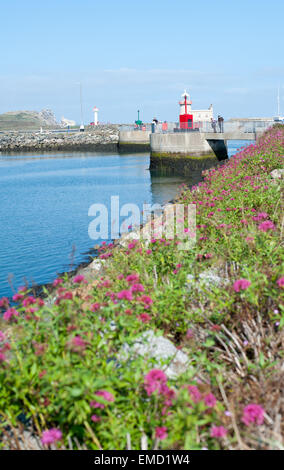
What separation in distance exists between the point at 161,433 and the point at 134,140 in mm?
55239

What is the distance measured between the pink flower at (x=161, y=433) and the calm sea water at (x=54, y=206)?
70.0 inches

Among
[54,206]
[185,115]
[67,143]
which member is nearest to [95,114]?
[67,143]

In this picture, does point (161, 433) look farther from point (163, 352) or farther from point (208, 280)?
point (208, 280)

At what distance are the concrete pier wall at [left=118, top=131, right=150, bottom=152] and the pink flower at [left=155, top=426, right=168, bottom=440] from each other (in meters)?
53.7

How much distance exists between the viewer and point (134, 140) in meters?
56.8

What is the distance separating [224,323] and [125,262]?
215cm

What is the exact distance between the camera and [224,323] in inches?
175

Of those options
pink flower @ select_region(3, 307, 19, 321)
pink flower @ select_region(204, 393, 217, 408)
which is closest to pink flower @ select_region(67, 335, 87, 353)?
pink flower @ select_region(3, 307, 19, 321)

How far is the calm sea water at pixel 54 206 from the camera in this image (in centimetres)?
1314

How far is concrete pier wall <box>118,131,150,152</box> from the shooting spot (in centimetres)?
5559

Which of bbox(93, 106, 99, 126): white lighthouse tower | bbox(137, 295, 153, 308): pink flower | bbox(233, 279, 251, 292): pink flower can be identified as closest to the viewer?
bbox(233, 279, 251, 292): pink flower

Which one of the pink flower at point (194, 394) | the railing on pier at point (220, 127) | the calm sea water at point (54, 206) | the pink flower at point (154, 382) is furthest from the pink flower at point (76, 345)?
the railing on pier at point (220, 127)

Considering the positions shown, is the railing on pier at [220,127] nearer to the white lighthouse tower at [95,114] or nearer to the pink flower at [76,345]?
the pink flower at [76,345]

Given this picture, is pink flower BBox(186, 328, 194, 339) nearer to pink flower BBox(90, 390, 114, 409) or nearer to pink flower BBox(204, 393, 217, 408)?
pink flower BBox(204, 393, 217, 408)
